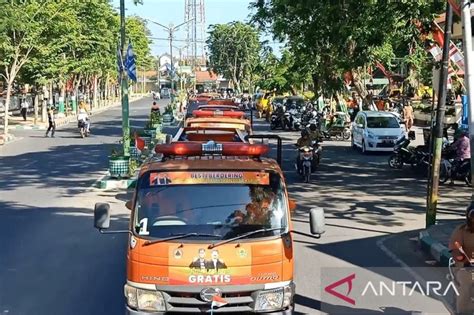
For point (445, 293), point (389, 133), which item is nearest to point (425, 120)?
point (389, 133)

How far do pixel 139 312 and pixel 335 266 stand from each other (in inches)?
185

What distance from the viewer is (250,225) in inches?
255

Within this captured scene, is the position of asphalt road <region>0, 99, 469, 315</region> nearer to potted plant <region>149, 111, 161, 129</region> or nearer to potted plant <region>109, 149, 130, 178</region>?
potted plant <region>109, 149, 130, 178</region>

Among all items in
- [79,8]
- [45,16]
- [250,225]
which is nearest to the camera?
[250,225]

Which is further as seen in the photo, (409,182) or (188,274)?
(409,182)

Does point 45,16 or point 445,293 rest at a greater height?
point 45,16

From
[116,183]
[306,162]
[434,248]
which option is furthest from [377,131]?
[434,248]

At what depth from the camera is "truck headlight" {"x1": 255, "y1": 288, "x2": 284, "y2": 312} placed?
6141mm

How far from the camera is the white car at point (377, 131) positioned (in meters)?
27.4

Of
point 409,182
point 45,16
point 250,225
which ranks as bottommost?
point 409,182

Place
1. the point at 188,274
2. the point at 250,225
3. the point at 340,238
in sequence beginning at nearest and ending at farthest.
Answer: the point at 188,274 → the point at 250,225 → the point at 340,238

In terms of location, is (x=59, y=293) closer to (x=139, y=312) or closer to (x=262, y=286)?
(x=139, y=312)

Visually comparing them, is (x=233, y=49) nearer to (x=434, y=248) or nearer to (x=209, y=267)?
(x=434, y=248)

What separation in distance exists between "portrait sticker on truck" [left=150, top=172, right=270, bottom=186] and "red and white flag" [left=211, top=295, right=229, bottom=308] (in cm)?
112
